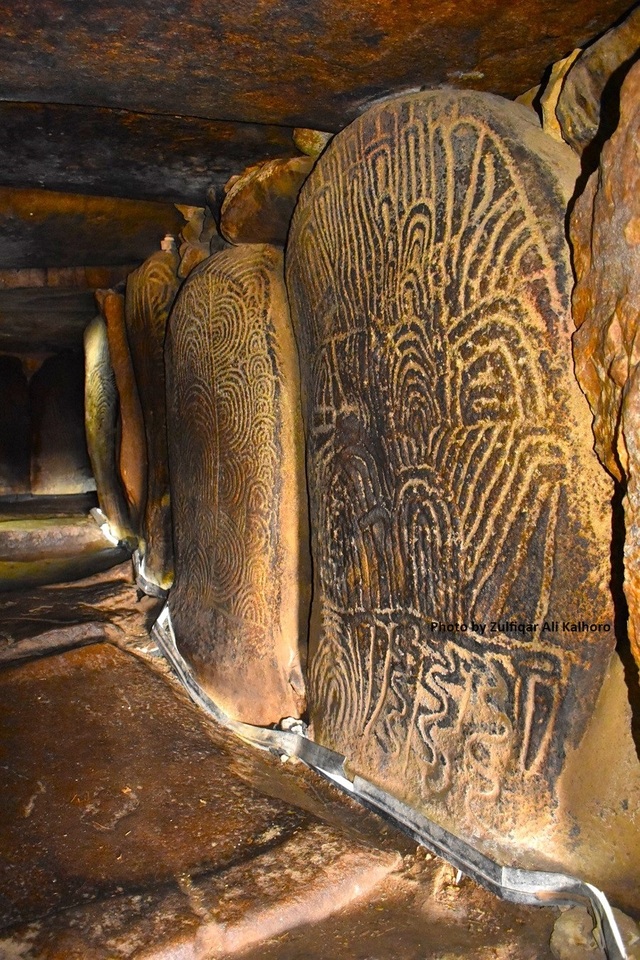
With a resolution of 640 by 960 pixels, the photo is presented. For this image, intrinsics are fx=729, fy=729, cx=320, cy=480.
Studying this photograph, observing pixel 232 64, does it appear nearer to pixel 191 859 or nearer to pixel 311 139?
pixel 311 139

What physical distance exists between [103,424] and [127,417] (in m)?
1.22

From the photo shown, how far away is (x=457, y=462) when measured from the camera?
1.67 meters

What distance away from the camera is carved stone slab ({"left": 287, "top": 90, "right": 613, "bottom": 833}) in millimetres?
1472

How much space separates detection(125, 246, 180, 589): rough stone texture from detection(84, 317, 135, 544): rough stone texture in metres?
1.32

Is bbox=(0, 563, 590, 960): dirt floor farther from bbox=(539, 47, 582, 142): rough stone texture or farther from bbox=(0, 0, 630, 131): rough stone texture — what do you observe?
bbox=(0, 0, 630, 131): rough stone texture

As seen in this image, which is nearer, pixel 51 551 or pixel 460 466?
pixel 460 466

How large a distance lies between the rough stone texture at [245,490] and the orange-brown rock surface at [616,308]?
1.32 m

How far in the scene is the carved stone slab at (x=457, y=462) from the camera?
1.47m

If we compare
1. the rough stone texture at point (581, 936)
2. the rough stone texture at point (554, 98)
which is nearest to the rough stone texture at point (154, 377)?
the rough stone texture at point (554, 98)

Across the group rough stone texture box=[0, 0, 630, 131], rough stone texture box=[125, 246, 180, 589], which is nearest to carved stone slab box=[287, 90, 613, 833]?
rough stone texture box=[0, 0, 630, 131]

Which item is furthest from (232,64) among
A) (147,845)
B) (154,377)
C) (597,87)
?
(154,377)

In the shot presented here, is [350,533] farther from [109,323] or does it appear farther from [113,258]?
[109,323]

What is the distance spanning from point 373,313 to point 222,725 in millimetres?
1564

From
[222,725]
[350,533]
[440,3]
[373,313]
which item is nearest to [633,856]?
[350,533]
